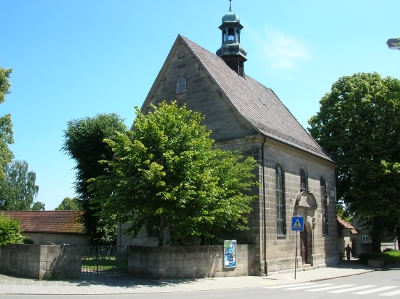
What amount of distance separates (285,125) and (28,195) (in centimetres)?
4908

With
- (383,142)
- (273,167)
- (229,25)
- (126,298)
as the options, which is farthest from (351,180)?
(126,298)

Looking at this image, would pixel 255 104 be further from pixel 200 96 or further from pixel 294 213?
pixel 294 213

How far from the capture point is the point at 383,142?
27.7 meters

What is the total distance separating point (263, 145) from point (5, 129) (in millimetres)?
19682

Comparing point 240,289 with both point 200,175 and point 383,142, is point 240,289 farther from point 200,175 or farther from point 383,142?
point 383,142

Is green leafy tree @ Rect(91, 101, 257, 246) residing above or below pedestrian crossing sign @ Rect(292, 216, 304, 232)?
above

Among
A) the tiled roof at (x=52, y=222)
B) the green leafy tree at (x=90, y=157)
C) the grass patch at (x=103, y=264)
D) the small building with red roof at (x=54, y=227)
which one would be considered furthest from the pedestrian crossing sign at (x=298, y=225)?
the tiled roof at (x=52, y=222)

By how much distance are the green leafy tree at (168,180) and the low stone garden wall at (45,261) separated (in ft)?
7.08

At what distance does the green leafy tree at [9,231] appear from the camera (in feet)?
52.8

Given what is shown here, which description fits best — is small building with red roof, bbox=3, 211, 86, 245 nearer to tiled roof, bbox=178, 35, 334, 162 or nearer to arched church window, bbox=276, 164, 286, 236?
tiled roof, bbox=178, 35, 334, 162

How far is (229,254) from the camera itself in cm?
1738

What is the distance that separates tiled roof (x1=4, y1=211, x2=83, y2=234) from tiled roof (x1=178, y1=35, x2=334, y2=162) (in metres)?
14.8

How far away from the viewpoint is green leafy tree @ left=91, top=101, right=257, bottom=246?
1520cm

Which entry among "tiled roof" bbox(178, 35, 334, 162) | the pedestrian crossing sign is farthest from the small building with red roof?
the pedestrian crossing sign
